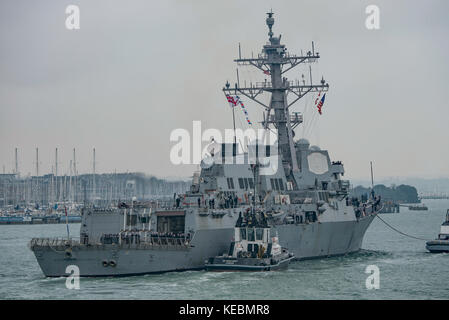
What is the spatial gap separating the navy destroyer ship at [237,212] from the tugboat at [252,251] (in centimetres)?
136

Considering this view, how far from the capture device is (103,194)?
132 meters

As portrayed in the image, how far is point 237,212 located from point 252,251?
364 centimetres

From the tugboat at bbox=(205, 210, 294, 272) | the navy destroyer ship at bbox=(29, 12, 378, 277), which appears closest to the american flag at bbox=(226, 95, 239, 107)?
the navy destroyer ship at bbox=(29, 12, 378, 277)

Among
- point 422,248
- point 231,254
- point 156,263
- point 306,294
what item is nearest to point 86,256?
point 156,263

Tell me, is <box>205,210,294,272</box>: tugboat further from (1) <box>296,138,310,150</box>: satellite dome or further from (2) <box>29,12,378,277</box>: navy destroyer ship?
(1) <box>296,138,310,150</box>: satellite dome

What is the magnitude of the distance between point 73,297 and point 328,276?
13210mm

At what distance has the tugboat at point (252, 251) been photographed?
37.4m

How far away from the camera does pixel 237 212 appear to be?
4169 cm

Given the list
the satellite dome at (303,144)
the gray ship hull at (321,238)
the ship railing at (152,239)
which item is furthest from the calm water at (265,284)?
the satellite dome at (303,144)

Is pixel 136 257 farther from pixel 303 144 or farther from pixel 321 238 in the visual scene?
pixel 303 144

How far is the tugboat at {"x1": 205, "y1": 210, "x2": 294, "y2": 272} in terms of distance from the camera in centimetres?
3744

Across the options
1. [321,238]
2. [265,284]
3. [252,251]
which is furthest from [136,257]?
[321,238]

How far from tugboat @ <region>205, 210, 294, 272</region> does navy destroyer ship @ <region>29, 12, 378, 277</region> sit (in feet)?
4.46

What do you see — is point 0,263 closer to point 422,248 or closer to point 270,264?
point 270,264
